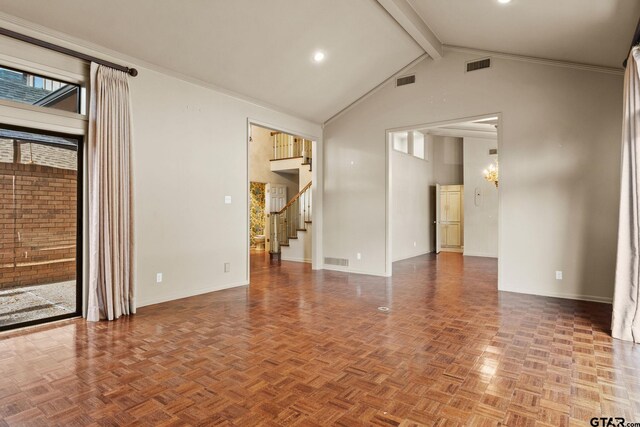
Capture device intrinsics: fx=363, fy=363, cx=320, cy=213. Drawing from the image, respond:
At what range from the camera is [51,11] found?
3504 millimetres

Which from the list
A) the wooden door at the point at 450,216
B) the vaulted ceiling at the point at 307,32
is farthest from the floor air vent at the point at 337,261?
the wooden door at the point at 450,216

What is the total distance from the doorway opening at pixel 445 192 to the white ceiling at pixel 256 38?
326cm

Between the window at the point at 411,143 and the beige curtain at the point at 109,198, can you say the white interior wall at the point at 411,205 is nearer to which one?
the window at the point at 411,143

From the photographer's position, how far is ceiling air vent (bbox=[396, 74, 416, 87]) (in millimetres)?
6430

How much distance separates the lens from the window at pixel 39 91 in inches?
140

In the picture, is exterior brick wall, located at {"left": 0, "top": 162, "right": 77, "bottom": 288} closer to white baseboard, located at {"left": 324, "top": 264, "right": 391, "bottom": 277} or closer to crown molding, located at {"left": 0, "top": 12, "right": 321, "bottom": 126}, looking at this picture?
crown molding, located at {"left": 0, "top": 12, "right": 321, "bottom": 126}

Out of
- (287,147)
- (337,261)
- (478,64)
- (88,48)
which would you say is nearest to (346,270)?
(337,261)

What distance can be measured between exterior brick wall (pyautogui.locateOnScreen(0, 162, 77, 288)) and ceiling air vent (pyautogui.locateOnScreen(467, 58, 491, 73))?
5.79 metres

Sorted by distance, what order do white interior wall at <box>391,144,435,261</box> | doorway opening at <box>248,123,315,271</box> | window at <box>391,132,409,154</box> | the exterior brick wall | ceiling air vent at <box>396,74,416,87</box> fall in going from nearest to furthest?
1. the exterior brick wall
2. ceiling air vent at <box>396,74,416,87</box>
3. doorway opening at <box>248,123,315,271</box>
4. white interior wall at <box>391,144,435,261</box>
5. window at <box>391,132,409,154</box>

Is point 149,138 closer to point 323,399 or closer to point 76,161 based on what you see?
point 76,161

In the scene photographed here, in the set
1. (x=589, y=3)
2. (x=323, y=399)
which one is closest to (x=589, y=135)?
(x=589, y=3)

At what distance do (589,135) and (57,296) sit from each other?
6.96 m

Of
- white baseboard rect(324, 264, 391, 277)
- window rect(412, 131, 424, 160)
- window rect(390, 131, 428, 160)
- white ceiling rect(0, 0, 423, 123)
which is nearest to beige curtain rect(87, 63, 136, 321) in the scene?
white ceiling rect(0, 0, 423, 123)

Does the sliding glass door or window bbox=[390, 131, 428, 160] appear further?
window bbox=[390, 131, 428, 160]
